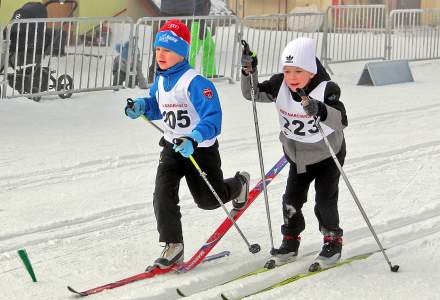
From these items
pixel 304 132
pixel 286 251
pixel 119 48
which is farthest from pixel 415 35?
pixel 304 132

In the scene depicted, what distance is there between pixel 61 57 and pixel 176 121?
291 inches

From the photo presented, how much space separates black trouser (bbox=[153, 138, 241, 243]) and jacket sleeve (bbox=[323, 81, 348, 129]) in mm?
814

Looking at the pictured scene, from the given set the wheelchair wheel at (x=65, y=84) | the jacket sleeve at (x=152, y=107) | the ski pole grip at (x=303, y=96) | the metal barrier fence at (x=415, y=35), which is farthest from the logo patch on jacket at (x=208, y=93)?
the metal barrier fence at (x=415, y=35)

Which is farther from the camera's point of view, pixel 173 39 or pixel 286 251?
pixel 286 251

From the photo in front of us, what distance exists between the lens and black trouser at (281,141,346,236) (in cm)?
621

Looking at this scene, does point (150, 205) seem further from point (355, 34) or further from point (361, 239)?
point (355, 34)

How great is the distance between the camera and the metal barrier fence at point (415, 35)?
18969mm

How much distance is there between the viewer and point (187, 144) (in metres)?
5.67

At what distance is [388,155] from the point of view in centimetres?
1002

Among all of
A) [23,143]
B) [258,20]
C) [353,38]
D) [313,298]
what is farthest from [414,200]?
[353,38]

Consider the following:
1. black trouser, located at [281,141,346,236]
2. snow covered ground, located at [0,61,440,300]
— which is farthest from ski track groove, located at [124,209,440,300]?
black trouser, located at [281,141,346,236]

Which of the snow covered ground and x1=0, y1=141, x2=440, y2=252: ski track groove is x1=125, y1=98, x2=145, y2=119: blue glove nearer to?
the snow covered ground

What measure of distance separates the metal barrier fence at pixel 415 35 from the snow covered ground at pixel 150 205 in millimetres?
5869

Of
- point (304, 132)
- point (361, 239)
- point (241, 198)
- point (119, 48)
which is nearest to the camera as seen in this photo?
point (304, 132)
